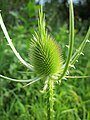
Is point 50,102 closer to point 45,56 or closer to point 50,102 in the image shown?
point 50,102

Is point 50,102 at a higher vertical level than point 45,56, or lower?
lower

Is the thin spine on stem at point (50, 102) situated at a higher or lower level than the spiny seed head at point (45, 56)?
lower

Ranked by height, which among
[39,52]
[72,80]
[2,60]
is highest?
[39,52]

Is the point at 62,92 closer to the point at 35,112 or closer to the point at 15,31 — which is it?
the point at 35,112

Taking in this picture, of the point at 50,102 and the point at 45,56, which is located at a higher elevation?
the point at 45,56

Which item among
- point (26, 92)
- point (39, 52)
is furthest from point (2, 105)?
point (39, 52)

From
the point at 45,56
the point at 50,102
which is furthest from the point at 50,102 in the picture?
the point at 45,56

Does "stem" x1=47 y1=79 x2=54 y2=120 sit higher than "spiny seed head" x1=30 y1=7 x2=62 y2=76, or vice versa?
"spiny seed head" x1=30 y1=7 x2=62 y2=76

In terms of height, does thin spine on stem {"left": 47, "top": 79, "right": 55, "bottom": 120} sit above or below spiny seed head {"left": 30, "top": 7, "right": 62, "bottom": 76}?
below
